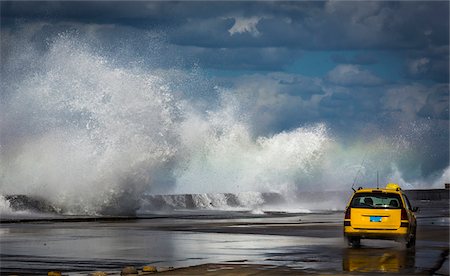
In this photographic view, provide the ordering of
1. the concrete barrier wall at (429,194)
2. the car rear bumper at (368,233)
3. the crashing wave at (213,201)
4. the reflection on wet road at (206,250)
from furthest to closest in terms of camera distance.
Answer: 1. the concrete barrier wall at (429,194)
2. the crashing wave at (213,201)
3. the car rear bumper at (368,233)
4. the reflection on wet road at (206,250)

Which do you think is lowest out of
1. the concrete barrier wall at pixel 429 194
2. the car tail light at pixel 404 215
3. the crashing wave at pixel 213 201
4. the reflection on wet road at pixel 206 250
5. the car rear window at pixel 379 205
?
the reflection on wet road at pixel 206 250

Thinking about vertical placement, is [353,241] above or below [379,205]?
below

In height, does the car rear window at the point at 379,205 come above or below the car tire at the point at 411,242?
above

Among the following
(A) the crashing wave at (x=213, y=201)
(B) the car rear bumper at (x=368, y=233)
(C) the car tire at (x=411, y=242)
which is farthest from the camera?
(A) the crashing wave at (x=213, y=201)

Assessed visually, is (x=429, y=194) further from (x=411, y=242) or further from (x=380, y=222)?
(x=380, y=222)

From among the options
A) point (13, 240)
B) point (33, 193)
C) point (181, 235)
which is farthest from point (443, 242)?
point (33, 193)

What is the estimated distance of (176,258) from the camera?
67.6 ft

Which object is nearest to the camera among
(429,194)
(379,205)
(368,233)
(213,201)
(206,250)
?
(206,250)

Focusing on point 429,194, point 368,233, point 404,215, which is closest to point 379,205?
point 404,215

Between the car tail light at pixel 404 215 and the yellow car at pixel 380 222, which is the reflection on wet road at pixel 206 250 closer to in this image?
the yellow car at pixel 380 222

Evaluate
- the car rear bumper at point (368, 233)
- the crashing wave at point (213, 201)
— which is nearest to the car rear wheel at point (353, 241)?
the car rear bumper at point (368, 233)

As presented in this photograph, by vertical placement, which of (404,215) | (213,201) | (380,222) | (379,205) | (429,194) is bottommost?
(380,222)

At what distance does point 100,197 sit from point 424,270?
36361mm

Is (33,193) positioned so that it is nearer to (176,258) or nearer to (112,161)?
(112,161)
